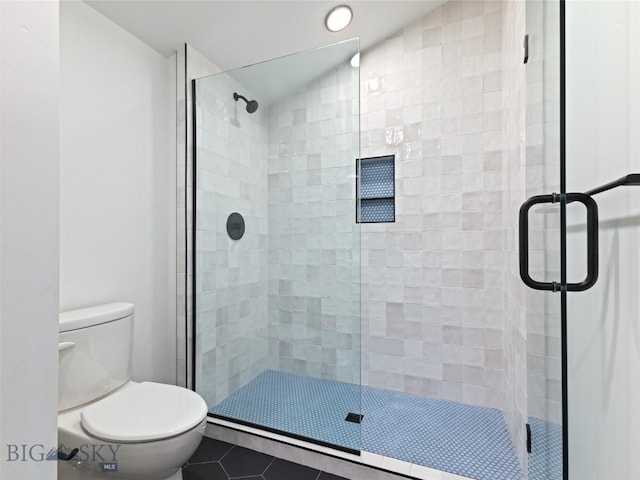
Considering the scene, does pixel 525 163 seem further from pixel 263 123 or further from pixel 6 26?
pixel 6 26

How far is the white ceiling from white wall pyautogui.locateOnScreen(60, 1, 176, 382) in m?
0.14

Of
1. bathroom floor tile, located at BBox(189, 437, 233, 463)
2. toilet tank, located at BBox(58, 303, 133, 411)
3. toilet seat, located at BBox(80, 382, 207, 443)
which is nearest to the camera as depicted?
toilet seat, located at BBox(80, 382, 207, 443)

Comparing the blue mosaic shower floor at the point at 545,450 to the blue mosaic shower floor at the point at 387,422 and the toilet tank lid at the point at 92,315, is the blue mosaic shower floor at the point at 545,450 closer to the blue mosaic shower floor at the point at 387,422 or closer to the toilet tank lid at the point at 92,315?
the blue mosaic shower floor at the point at 387,422

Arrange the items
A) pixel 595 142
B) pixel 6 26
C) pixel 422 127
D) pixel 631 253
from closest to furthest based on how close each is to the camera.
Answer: pixel 6 26
pixel 631 253
pixel 595 142
pixel 422 127

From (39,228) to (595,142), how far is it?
1.25m

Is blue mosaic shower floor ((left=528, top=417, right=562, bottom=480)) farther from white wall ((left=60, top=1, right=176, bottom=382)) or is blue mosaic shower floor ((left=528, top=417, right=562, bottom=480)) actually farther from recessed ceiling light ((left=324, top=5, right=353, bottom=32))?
recessed ceiling light ((left=324, top=5, right=353, bottom=32))

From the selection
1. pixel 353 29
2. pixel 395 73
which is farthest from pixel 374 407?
pixel 353 29

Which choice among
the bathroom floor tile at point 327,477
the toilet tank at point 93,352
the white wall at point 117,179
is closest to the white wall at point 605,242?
the bathroom floor tile at point 327,477

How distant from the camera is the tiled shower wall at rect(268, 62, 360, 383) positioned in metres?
1.82

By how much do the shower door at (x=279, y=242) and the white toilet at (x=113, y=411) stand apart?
0.50 m

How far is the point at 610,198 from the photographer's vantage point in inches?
29.4

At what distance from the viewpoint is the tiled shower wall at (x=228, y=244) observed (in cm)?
196

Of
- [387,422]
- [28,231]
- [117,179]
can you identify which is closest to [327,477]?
[387,422]

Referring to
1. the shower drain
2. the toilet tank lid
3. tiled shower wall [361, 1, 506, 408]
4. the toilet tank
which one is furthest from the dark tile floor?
tiled shower wall [361, 1, 506, 408]
